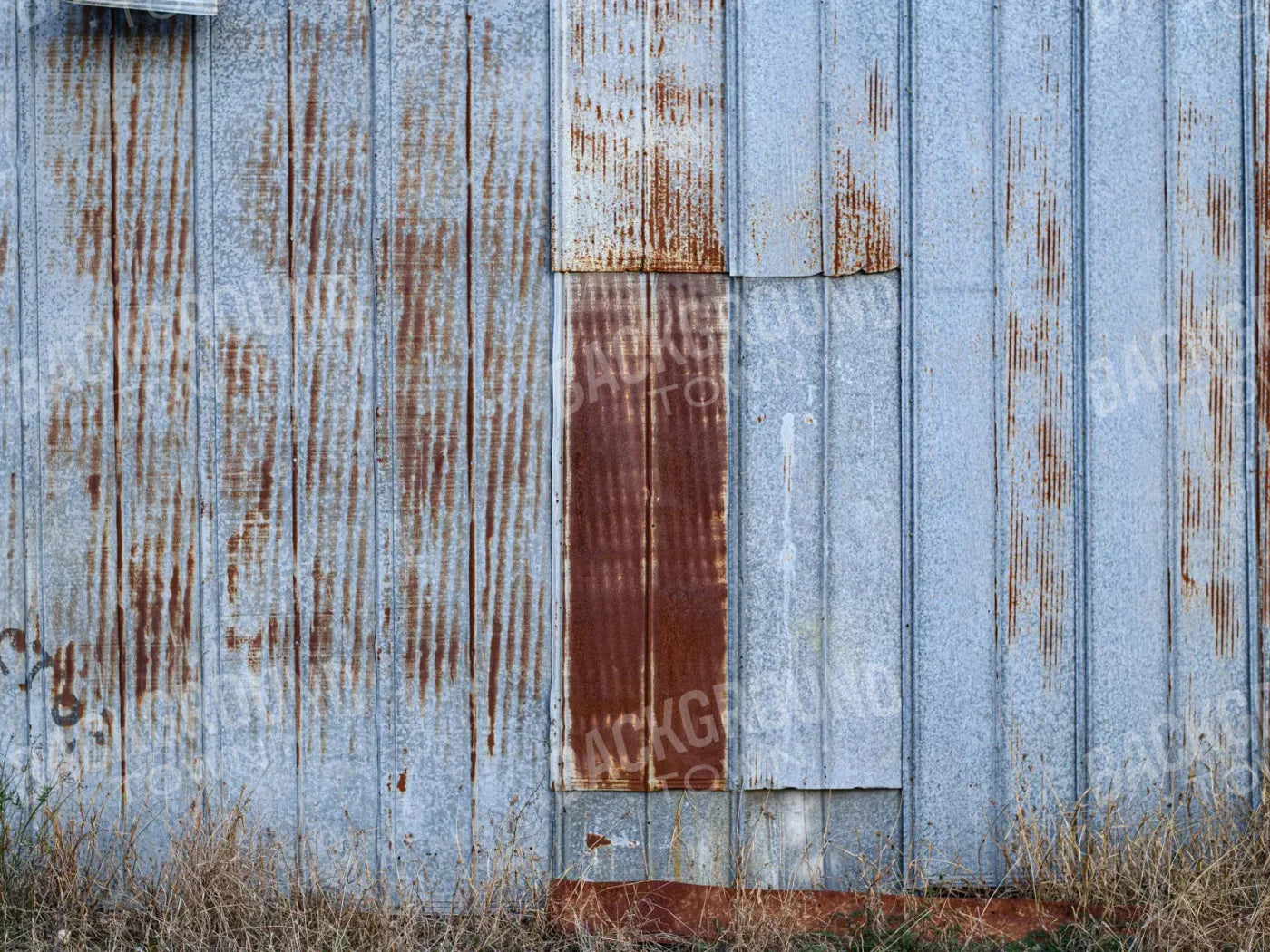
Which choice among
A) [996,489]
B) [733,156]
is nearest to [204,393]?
[733,156]

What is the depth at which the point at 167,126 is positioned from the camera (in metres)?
2.77

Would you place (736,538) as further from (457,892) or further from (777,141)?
(457,892)

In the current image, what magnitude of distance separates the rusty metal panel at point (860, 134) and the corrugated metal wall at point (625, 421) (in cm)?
1

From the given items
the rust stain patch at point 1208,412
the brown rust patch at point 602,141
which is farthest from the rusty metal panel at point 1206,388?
the brown rust patch at point 602,141

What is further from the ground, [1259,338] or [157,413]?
[1259,338]

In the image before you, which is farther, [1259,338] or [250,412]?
[1259,338]

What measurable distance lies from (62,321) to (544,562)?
4.73ft

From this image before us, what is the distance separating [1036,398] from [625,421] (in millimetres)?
1143

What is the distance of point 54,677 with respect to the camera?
2.76 m

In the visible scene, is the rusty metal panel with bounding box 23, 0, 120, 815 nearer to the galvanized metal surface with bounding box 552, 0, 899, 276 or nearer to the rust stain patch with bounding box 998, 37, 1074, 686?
the galvanized metal surface with bounding box 552, 0, 899, 276

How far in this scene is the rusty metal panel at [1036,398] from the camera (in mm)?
2846

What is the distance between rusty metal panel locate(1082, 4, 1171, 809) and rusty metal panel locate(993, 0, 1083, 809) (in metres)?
0.06

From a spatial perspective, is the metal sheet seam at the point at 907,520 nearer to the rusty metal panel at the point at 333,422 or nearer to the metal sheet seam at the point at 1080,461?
the metal sheet seam at the point at 1080,461

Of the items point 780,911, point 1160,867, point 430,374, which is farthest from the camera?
point 430,374
